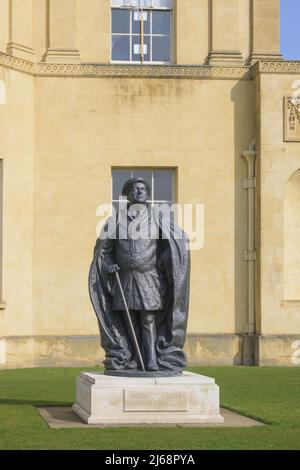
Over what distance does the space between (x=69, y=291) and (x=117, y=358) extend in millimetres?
10425

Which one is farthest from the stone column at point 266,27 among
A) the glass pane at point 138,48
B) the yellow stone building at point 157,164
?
the glass pane at point 138,48

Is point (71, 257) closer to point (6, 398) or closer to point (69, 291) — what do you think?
point (69, 291)

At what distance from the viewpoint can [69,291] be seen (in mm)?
24781

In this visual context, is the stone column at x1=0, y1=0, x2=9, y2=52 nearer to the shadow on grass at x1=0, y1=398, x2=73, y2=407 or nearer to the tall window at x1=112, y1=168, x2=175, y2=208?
the tall window at x1=112, y1=168, x2=175, y2=208

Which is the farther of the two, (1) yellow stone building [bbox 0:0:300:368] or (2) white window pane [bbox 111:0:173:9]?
(2) white window pane [bbox 111:0:173:9]

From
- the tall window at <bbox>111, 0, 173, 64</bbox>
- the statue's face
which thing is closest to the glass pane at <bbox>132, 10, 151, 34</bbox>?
the tall window at <bbox>111, 0, 173, 64</bbox>

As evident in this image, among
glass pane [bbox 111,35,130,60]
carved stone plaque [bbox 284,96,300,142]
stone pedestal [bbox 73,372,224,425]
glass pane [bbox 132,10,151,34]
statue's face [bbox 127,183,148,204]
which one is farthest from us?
glass pane [bbox 132,10,151,34]

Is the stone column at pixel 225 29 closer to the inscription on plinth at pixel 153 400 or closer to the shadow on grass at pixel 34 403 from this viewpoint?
the shadow on grass at pixel 34 403

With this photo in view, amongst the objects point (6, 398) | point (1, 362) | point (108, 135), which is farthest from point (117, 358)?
point (108, 135)

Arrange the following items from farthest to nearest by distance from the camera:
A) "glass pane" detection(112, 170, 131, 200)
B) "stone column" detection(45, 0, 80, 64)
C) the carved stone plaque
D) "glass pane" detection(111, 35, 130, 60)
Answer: "glass pane" detection(111, 35, 130, 60) < "glass pane" detection(112, 170, 131, 200) < "stone column" detection(45, 0, 80, 64) < the carved stone plaque

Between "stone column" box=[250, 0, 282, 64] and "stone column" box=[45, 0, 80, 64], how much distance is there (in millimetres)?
4162

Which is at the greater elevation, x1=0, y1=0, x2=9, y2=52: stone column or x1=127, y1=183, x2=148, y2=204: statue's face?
x1=0, y1=0, x2=9, y2=52: stone column

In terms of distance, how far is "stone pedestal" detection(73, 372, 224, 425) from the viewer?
13586mm

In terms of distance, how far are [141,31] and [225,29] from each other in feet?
6.55
